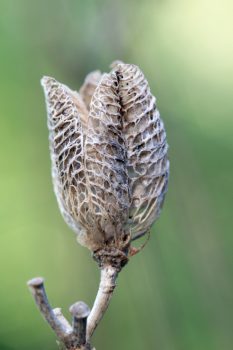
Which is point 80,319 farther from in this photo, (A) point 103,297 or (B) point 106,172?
(B) point 106,172

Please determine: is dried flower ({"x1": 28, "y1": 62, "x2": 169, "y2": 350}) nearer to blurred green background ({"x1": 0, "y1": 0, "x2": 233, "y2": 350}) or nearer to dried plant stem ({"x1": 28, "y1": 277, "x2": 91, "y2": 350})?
dried plant stem ({"x1": 28, "y1": 277, "x2": 91, "y2": 350})

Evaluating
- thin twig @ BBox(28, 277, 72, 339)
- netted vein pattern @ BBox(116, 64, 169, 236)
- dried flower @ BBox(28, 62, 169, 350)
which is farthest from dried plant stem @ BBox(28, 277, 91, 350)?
netted vein pattern @ BBox(116, 64, 169, 236)

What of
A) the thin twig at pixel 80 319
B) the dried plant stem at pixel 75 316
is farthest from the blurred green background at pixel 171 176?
the thin twig at pixel 80 319

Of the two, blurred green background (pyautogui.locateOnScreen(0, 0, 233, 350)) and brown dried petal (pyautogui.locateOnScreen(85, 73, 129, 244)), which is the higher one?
blurred green background (pyautogui.locateOnScreen(0, 0, 233, 350))

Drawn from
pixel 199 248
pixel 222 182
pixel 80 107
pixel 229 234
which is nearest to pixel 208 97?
pixel 222 182

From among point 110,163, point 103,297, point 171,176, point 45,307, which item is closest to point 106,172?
point 110,163
